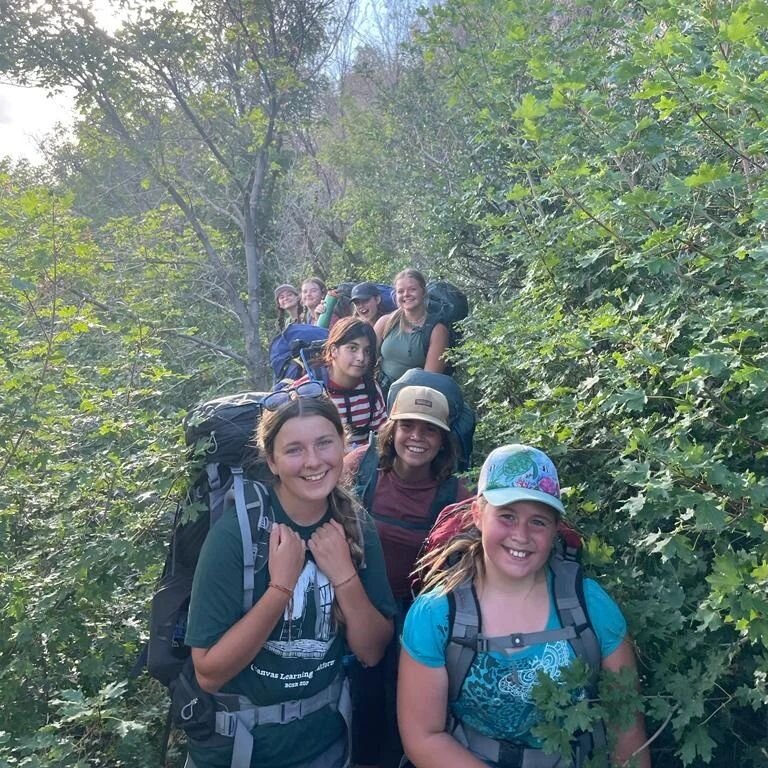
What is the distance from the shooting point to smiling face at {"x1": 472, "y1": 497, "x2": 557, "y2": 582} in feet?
7.02

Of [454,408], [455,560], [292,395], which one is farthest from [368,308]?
[455,560]

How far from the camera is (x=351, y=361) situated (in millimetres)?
4473

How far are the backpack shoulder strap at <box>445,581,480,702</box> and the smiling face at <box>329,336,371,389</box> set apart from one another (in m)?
2.48

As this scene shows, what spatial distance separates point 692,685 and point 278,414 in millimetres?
1449

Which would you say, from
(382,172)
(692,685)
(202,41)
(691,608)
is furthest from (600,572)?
(382,172)

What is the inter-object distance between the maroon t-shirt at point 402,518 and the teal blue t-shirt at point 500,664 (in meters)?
0.78

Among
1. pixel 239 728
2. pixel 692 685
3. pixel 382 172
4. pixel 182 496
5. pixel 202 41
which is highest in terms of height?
pixel 202 41

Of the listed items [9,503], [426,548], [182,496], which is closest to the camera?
[426,548]

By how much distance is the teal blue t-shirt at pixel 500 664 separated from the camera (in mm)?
2047

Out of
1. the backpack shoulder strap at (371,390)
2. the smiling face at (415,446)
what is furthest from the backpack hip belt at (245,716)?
the backpack shoulder strap at (371,390)

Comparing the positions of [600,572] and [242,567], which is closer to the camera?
[242,567]

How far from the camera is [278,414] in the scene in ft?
7.85

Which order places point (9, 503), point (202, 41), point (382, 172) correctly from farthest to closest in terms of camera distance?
1. point (382, 172)
2. point (202, 41)
3. point (9, 503)

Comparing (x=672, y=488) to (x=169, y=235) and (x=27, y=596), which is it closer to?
(x=27, y=596)
